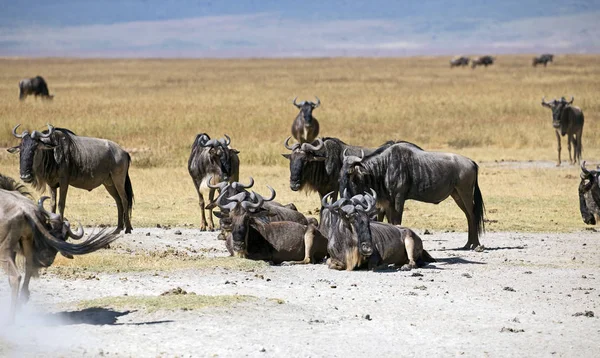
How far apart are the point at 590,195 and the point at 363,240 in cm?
567

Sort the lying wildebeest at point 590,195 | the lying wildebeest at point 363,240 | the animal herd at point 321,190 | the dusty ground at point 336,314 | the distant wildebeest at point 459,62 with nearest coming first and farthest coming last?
the dusty ground at point 336,314, the lying wildebeest at point 363,240, the animal herd at point 321,190, the lying wildebeest at point 590,195, the distant wildebeest at point 459,62

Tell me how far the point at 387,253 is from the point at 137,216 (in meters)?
6.39

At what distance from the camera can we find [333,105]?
40.8 metres

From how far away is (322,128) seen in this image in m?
32.9

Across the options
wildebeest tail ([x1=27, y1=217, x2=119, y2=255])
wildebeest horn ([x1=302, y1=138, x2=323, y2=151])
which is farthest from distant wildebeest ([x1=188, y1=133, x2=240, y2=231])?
wildebeest tail ([x1=27, y1=217, x2=119, y2=255])

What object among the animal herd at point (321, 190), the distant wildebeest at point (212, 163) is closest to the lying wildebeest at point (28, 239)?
the animal herd at point (321, 190)

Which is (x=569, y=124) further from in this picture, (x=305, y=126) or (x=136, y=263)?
(x=136, y=263)

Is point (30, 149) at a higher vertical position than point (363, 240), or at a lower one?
higher

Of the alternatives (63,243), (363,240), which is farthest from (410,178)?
(63,243)

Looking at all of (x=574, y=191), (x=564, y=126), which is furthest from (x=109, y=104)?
(x=574, y=191)

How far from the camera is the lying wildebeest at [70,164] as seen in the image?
14.4m

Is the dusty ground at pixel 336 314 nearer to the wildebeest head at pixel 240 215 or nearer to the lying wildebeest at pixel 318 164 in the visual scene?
the wildebeest head at pixel 240 215

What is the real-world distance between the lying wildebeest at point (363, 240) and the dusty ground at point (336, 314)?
0.83 ft

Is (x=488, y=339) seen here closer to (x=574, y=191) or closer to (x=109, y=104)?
(x=574, y=191)
